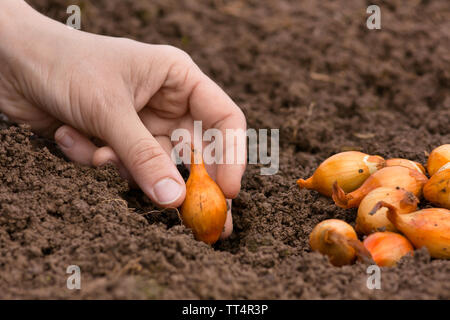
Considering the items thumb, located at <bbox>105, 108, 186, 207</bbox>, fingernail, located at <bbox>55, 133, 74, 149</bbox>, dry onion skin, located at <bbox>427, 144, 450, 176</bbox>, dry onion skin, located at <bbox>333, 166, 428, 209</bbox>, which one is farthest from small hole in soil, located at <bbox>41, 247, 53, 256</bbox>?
dry onion skin, located at <bbox>427, 144, 450, 176</bbox>

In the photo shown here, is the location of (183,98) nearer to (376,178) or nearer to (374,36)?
(376,178)

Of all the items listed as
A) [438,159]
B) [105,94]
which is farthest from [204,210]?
[438,159]

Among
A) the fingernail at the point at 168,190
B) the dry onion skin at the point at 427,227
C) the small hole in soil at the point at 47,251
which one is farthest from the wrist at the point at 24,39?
the dry onion skin at the point at 427,227

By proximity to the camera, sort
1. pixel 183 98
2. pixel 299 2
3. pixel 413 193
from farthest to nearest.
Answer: pixel 299 2 < pixel 183 98 < pixel 413 193

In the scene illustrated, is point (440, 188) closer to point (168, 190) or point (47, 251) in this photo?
point (168, 190)

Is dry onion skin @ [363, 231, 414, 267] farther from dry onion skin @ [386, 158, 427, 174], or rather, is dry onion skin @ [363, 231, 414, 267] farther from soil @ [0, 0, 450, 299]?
dry onion skin @ [386, 158, 427, 174]
